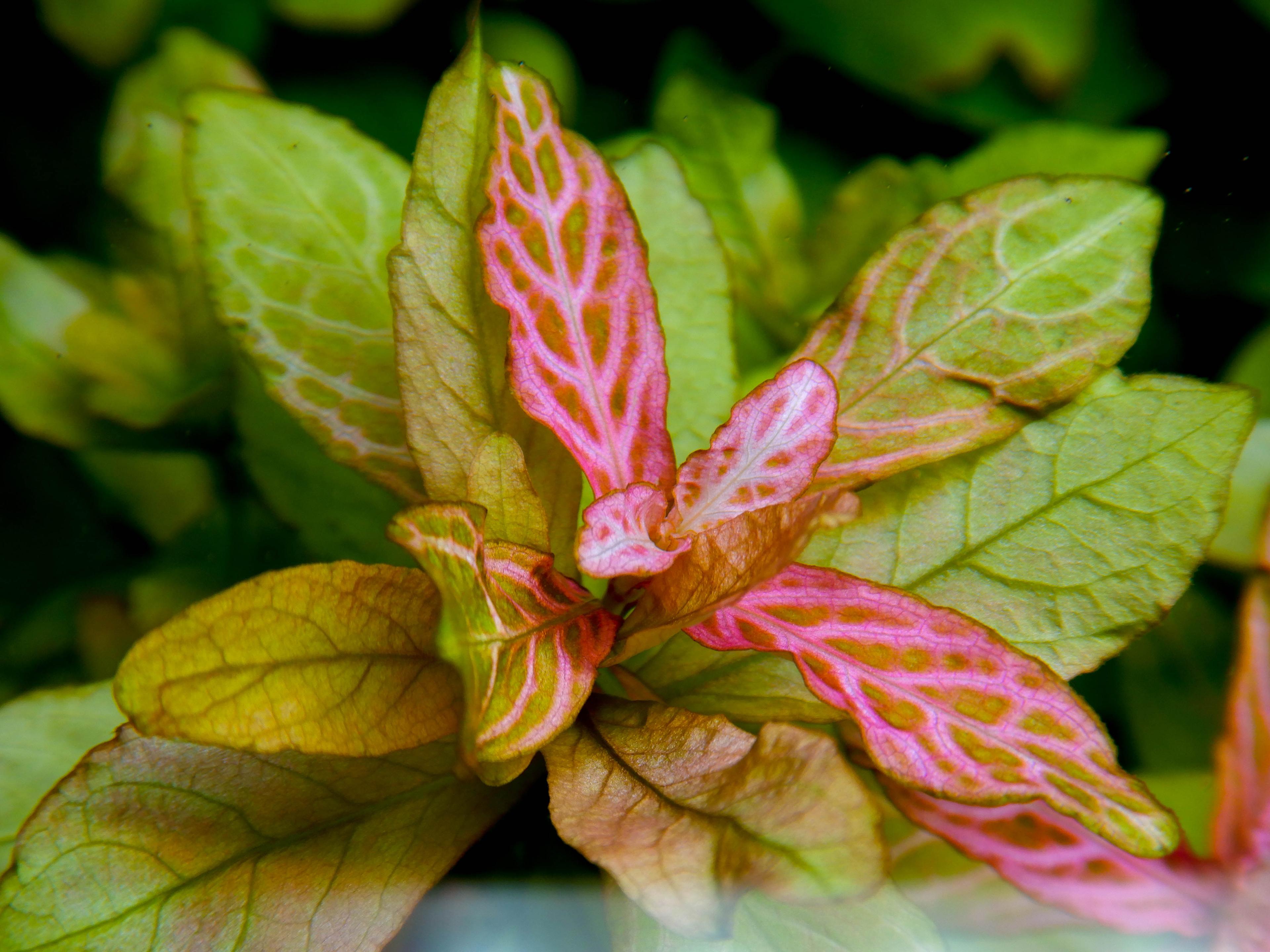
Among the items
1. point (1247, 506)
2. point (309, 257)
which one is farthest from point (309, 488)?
point (1247, 506)

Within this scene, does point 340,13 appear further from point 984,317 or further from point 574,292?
point 984,317

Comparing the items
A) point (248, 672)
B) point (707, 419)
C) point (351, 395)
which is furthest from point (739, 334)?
point (248, 672)

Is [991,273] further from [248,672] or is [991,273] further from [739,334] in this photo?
[248,672]

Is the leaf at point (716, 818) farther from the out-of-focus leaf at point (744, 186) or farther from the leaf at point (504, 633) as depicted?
the out-of-focus leaf at point (744, 186)

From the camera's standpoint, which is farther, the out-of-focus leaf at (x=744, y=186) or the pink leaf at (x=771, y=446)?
the out-of-focus leaf at (x=744, y=186)

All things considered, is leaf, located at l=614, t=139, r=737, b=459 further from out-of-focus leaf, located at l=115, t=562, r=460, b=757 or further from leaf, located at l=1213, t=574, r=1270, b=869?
leaf, located at l=1213, t=574, r=1270, b=869

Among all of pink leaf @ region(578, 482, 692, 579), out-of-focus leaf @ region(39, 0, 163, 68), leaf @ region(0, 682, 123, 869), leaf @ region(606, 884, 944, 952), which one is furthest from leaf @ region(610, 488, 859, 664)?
out-of-focus leaf @ region(39, 0, 163, 68)

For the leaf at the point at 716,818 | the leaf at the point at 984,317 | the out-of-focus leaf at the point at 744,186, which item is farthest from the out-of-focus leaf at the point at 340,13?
the leaf at the point at 716,818
